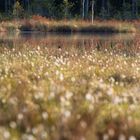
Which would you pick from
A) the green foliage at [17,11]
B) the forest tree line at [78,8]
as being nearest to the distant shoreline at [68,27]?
the green foliage at [17,11]

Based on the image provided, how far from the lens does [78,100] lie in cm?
564

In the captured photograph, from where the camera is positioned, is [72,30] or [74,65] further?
[72,30]

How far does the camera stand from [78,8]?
176ft

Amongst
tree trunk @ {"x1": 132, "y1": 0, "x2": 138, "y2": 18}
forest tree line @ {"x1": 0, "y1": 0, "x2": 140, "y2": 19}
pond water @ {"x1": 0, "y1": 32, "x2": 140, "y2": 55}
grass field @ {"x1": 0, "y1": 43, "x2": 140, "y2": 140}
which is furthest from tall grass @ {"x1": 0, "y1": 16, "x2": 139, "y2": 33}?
grass field @ {"x1": 0, "y1": 43, "x2": 140, "y2": 140}

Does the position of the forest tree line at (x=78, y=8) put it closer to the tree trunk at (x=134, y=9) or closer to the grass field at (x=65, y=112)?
the tree trunk at (x=134, y=9)

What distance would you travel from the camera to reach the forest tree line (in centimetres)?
4845

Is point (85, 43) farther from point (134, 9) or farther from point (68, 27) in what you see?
point (134, 9)

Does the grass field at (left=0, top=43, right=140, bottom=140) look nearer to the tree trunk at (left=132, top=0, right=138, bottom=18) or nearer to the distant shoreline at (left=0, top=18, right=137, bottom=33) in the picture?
the distant shoreline at (left=0, top=18, right=137, bottom=33)

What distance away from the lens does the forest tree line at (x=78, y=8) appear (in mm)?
48447

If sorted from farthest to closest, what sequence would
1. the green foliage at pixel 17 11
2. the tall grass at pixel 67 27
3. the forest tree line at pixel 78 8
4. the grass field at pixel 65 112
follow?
the forest tree line at pixel 78 8, the green foliage at pixel 17 11, the tall grass at pixel 67 27, the grass field at pixel 65 112

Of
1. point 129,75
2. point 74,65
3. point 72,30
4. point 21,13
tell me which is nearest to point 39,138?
point 129,75

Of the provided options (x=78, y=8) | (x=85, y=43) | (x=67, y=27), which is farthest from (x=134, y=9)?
(x=85, y=43)

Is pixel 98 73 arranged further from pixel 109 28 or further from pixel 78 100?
pixel 109 28

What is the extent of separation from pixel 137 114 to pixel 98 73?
3.60 metres
